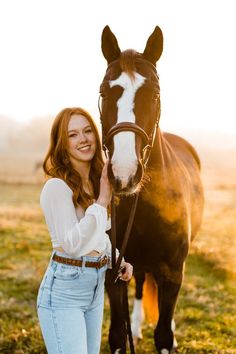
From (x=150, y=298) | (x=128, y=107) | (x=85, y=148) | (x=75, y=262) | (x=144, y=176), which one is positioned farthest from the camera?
(x=150, y=298)

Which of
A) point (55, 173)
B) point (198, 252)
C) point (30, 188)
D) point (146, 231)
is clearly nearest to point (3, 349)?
point (146, 231)

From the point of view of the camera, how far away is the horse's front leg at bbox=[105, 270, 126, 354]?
3.58 metres

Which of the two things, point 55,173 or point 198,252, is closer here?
point 55,173

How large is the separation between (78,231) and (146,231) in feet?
3.52

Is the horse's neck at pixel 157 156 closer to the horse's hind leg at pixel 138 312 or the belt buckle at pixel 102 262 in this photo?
the belt buckle at pixel 102 262

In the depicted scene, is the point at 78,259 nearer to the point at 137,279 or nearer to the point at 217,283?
the point at 137,279

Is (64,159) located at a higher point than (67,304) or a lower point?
higher

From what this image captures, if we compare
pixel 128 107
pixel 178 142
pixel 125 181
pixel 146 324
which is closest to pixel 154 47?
pixel 128 107

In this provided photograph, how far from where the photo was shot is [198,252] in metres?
8.30

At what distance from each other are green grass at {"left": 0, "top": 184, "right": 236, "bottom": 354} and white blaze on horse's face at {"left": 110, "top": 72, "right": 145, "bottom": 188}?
2683 millimetres

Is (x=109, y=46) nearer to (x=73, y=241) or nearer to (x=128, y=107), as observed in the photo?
(x=128, y=107)

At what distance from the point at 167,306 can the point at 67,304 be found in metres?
1.47

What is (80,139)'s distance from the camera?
2.71 meters

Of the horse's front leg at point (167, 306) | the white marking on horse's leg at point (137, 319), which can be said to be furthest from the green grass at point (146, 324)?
the horse's front leg at point (167, 306)
